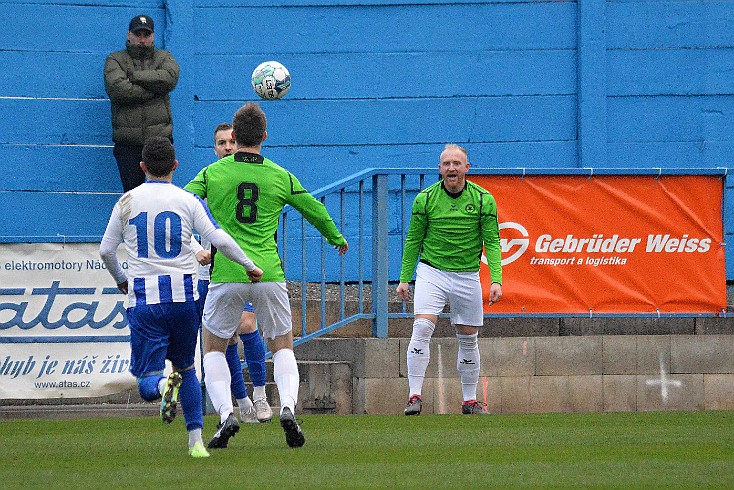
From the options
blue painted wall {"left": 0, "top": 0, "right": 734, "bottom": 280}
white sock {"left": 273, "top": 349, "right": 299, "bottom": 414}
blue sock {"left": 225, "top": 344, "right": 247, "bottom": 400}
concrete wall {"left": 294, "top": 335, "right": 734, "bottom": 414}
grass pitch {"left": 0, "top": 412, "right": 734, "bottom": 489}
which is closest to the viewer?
grass pitch {"left": 0, "top": 412, "right": 734, "bottom": 489}

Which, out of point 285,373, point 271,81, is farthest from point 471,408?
point 285,373

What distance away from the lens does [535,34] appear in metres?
13.9

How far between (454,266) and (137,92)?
3568 millimetres

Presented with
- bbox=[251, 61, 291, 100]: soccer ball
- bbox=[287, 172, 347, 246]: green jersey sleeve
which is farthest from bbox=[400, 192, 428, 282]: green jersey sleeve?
bbox=[287, 172, 347, 246]: green jersey sleeve

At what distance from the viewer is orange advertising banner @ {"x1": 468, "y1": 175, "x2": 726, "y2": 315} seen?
38.6 feet

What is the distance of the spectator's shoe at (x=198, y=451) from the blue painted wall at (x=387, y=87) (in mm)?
6126

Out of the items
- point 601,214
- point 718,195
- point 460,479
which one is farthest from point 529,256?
point 460,479

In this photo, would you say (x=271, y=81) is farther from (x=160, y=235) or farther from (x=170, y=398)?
(x=170, y=398)

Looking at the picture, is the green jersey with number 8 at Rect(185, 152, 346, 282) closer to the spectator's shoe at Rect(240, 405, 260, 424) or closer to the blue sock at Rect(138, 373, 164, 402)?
the blue sock at Rect(138, 373, 164, 402)

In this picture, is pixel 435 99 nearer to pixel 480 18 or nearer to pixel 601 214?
pixel 480 18

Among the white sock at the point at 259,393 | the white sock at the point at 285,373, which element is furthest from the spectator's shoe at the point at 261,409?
the white sock at the point at 285,373

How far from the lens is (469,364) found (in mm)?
11172

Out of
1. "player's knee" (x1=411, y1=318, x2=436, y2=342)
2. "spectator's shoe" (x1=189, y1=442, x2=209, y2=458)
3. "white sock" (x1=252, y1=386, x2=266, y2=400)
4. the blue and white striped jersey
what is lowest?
"spectator's shoe" (x1=189, y1=442, x2=209, y2=458)

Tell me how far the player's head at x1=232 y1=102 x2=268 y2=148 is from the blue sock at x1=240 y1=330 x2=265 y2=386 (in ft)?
7.70
